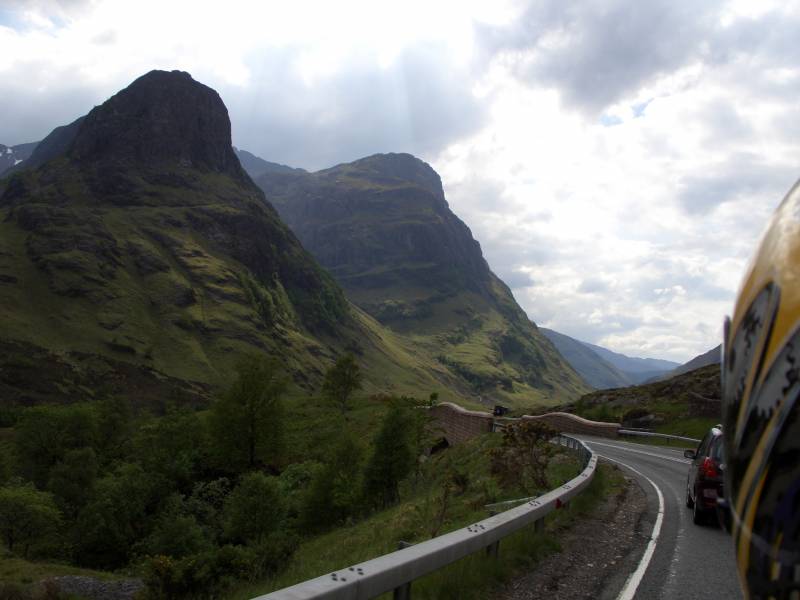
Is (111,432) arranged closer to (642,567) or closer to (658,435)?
(658,435)

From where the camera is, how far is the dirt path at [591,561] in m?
7.61

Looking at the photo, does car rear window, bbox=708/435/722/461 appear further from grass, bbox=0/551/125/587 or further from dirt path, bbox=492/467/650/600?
grass, bbox=0/551/125/587

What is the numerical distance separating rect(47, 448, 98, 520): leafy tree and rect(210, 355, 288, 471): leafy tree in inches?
429

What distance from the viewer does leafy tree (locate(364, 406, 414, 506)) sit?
124 ft

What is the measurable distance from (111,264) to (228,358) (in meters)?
51.1

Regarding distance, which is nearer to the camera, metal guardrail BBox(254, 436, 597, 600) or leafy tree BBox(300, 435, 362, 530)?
metal guardrail BBox(254, 436, 597, 600)

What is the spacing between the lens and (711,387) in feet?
145

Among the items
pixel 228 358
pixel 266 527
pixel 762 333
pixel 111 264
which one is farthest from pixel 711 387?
pixel 111 264

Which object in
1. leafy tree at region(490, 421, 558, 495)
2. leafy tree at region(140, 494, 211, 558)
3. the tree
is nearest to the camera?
leafy tree at region(490, 421, 558, 495)

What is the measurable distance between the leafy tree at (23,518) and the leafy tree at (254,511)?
41.8ft

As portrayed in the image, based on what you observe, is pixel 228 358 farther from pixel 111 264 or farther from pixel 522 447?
pixel 522 447

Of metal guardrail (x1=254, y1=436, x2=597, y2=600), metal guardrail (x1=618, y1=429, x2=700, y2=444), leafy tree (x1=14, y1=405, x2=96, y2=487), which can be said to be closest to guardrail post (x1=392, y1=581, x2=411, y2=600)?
metal guardrail (x1=254, y1=436, x2=597, y2=600)

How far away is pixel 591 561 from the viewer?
927cm

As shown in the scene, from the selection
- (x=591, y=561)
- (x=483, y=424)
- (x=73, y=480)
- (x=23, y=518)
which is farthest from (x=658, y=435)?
(x=73, y=480)
